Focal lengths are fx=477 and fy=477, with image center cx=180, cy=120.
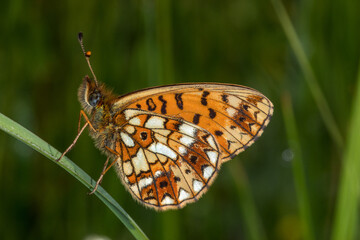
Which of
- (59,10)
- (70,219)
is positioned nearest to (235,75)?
(59,10)

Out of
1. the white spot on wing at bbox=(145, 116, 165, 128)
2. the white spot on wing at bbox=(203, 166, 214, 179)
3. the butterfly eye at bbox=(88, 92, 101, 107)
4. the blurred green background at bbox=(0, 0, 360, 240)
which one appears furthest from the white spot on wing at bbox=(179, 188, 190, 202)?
the blurred green background at bbox=(0, 0, 360, 240)

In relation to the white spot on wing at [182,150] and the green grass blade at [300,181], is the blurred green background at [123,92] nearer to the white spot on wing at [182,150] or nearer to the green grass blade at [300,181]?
the white spot on wing at [182,150]

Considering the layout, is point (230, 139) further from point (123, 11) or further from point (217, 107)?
point (123, 11)

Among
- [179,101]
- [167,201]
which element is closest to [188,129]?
[179,101]

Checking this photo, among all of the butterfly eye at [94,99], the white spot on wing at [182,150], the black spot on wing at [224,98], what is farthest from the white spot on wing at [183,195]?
the butterfly eye at [94,99]

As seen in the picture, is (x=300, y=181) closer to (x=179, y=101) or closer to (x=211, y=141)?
(x=211, y=141)

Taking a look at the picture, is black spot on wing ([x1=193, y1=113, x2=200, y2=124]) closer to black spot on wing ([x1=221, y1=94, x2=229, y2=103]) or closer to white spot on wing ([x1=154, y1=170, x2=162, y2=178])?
black spot on wing ([x1=221, y1=94, x2=229, y2=103])
